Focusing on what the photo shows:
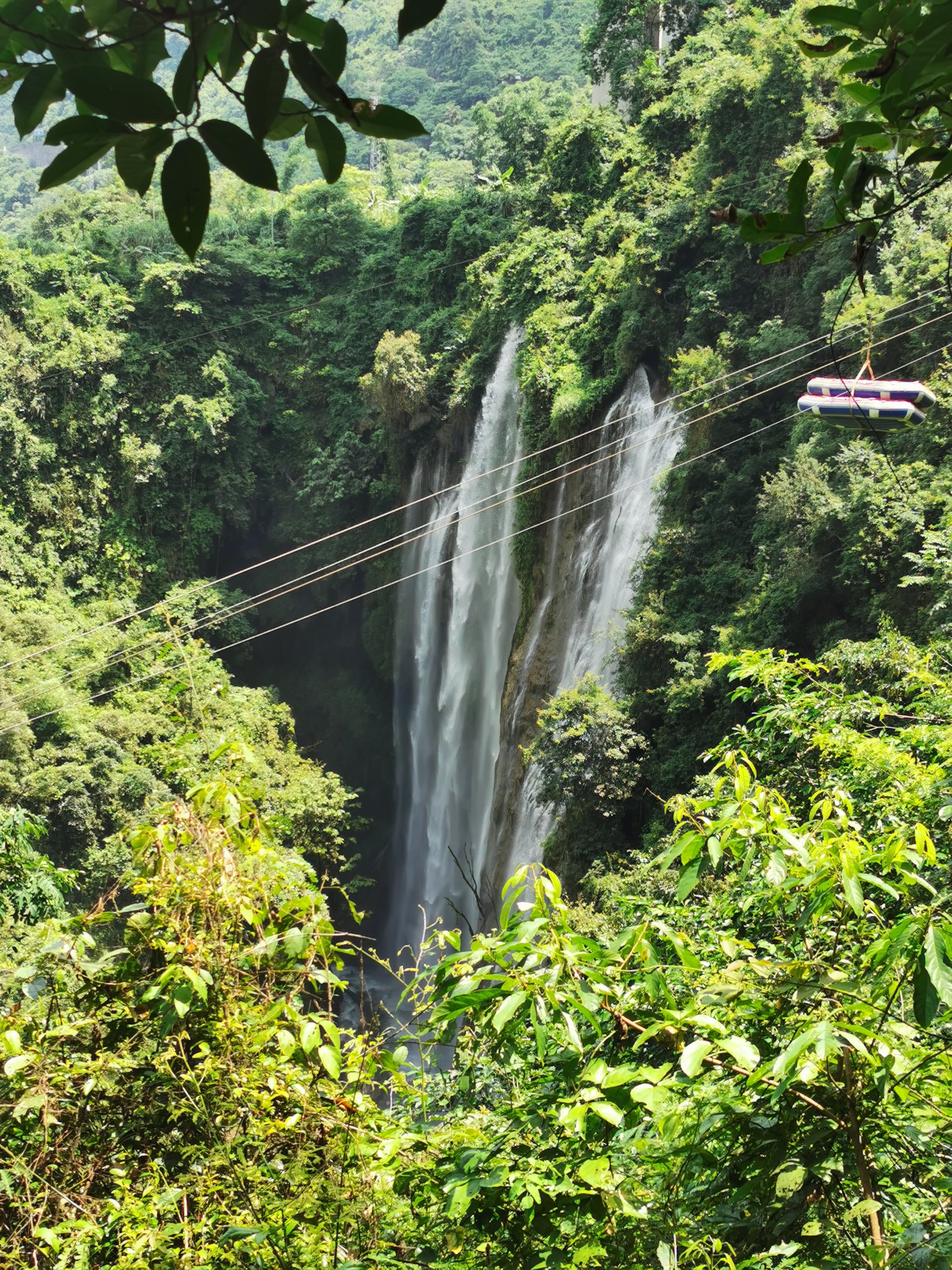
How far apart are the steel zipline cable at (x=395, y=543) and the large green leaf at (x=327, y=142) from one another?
681 centimetres

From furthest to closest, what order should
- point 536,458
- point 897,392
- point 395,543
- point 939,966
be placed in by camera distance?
point 395,543, point 536,458, point 897,392, point 939,966

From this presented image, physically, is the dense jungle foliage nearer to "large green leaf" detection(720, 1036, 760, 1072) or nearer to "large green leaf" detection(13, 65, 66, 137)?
"large green leaf" detection(720, 1036, 760, 1072)

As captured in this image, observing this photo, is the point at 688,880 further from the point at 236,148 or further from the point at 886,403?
the point at 886,403

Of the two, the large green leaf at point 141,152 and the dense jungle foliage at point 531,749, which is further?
the dense jungle foliage at point 531,749

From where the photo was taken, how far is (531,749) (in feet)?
33.7

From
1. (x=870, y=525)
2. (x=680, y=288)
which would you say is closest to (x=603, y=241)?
(x=680, y=288)

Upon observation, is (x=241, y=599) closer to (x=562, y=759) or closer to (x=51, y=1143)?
(x=562, y=759)

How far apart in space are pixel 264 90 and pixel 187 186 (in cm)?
11

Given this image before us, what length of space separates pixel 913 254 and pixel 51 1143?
9.61 meters

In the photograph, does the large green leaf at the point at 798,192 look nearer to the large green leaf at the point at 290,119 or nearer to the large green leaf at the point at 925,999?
the large green leaf at the point at 290,119

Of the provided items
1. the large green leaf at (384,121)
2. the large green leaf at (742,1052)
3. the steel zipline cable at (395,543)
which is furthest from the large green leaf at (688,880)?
the steel zipline cable at (395,543)

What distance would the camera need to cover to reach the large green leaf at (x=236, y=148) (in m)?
0.86

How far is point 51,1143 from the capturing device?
5.36 feet

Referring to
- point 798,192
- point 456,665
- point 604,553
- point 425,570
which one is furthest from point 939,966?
point 425,570
